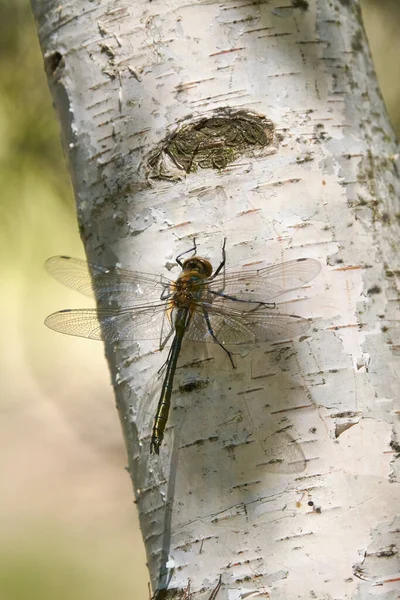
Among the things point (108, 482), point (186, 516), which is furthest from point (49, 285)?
point (186, 516)

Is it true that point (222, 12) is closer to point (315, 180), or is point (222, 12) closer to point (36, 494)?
point (315, 180)

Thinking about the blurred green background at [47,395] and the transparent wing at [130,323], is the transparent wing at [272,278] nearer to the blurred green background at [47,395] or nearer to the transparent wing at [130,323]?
the transparent wing at [130,323]

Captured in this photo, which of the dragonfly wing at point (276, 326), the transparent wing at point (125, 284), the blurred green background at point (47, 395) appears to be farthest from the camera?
the blurred green background at point (47, 395)

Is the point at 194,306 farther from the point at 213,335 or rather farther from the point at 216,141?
the point at 216,141

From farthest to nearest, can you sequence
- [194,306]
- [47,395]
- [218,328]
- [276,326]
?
[47,395], [194,306], [218,328], [276,326]

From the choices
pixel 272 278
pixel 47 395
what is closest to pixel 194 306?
pixel 272 278

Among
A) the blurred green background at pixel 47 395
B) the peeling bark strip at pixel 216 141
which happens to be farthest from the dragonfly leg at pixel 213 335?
the blurred green background at pixel 47 395
